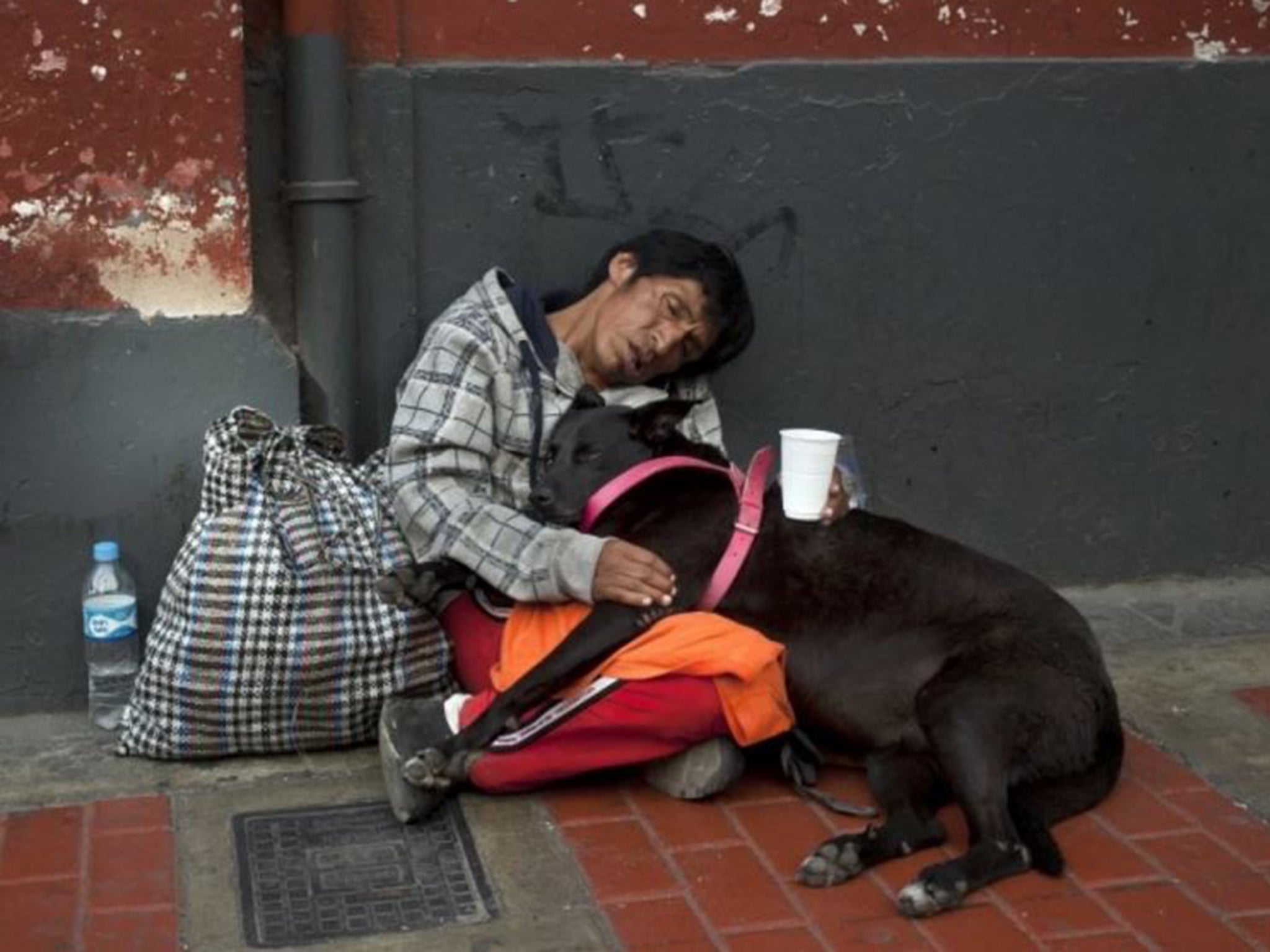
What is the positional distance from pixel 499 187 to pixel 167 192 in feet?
2.80

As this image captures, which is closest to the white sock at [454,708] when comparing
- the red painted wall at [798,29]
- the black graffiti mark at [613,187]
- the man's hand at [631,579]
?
the man's hand at [631,579]

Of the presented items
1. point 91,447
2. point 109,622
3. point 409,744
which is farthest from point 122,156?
point 409,744

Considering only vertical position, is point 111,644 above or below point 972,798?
above

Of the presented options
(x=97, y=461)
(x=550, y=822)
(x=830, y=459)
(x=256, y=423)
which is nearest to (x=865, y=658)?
(x=830, y=459)

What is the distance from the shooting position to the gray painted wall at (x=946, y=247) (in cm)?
482

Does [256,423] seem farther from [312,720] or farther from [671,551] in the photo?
[671,551]

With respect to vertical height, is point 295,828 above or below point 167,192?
below

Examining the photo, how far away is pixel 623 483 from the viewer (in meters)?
4.21

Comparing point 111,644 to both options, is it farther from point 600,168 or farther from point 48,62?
point 600,168

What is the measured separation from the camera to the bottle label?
4488mm

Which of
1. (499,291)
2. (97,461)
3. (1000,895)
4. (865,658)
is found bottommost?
(1000,895)

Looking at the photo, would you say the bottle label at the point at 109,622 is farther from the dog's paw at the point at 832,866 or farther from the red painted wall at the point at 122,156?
the dog's paw at the point at 832,866

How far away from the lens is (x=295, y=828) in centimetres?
406

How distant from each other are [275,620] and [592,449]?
819 mm
